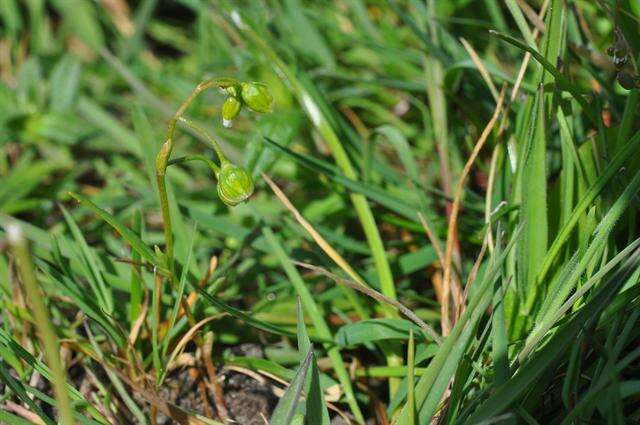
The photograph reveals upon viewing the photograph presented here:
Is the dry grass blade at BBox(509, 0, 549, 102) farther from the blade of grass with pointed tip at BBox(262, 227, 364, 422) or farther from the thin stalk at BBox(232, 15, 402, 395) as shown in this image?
the blade of grass with pointed tip at BBox(262, 227, 364, 422)

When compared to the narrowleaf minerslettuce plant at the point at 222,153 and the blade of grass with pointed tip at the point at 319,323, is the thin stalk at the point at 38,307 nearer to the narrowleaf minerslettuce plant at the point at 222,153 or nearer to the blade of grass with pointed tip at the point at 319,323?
the narrowleaf minerslettuce plant at the point at 222,153

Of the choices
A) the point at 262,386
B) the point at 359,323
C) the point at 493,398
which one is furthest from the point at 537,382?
the point at 262,386

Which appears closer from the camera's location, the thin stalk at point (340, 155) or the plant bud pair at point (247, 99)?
the plant bud pair at point (247, 99)

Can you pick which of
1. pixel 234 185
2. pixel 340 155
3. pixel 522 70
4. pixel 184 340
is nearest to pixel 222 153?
pixel 234 185

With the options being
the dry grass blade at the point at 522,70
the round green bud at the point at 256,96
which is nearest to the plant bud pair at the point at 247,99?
the round green bud at the point at 256,96

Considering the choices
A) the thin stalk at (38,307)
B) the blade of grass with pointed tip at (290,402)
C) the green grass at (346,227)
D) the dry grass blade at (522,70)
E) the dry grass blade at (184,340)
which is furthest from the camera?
the dry grass blade at (522,70)

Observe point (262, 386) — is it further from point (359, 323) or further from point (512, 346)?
point (512, 346)

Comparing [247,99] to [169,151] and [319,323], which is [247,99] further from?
[319,323]

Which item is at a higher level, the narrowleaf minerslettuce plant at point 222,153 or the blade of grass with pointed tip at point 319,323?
the narrowleaf minerslettuce plant at point 222,153

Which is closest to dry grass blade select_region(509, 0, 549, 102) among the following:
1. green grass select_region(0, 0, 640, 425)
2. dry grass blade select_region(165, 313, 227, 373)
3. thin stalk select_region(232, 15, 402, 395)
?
green grass select_region(0, 0, 640, 425)
